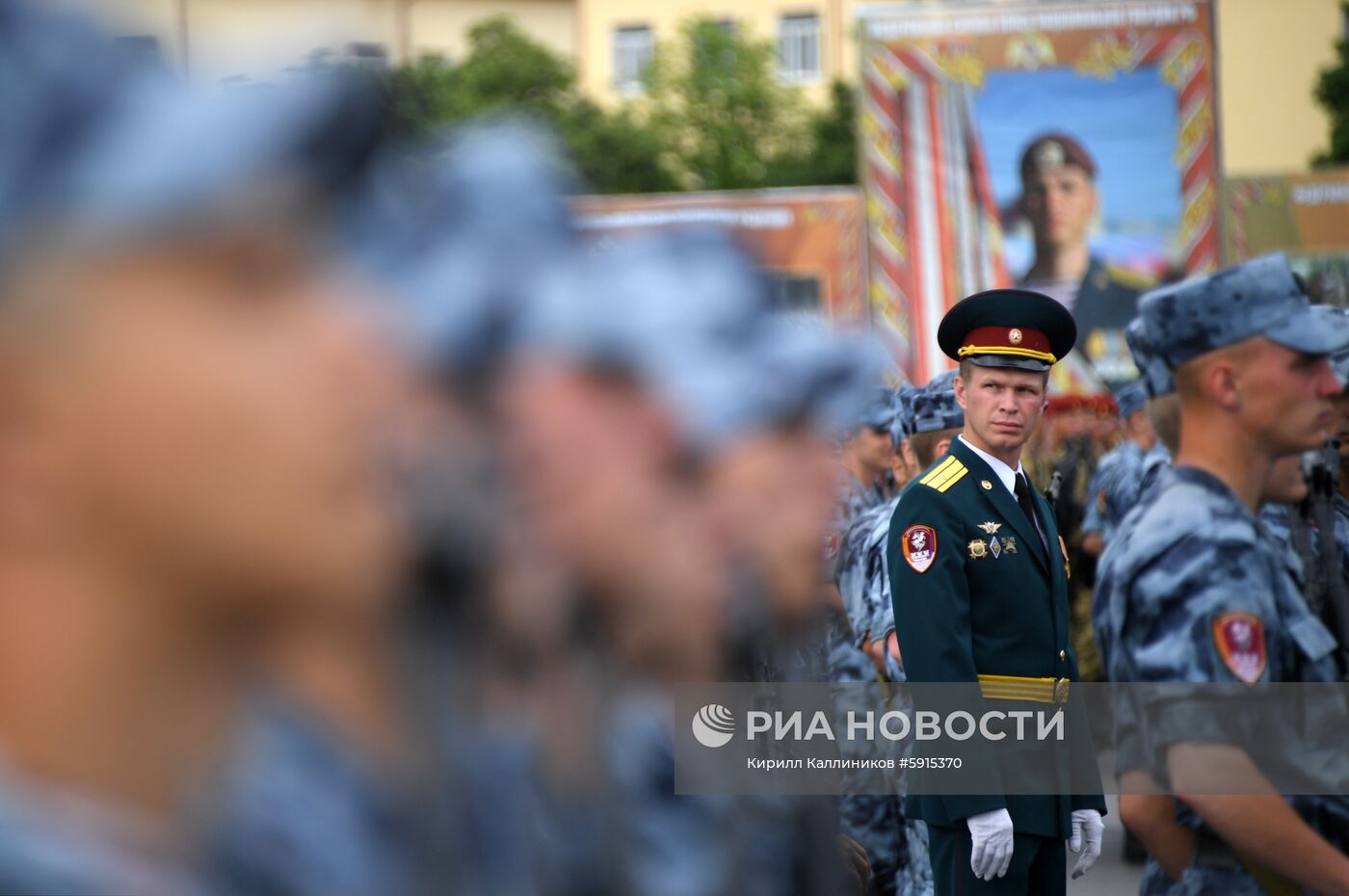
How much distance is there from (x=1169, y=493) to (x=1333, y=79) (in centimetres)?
2814

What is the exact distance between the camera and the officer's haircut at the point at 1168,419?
2650 mm

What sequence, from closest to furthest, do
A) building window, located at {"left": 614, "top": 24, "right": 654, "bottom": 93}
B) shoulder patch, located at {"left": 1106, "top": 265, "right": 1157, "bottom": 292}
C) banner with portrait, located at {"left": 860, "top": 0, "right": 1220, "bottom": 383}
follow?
shoulder patch, located at {"left": 1106, "top": 265, "right": 1157, "bottom": 292}
banner with portrait, located at {"left": 860, "top": 0, "right": 1220, "bottom": 383}
building window, located at {"left": 614, "top": 24, "right": 654, "bottom": 93}

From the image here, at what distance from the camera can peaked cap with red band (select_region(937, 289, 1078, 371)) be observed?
360cm

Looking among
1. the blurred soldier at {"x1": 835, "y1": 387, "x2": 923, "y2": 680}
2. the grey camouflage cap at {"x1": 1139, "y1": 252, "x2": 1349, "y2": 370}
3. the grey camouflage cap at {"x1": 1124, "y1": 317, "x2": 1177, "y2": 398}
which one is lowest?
the blurred soldier at {"x1": 835, "y1": 387, "x2": 923, "y2": 680}

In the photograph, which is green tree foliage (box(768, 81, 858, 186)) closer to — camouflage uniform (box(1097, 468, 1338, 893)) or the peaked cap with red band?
the peaked cap with red band

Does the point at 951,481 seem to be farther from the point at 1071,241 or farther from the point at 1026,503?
the point at 1071,241

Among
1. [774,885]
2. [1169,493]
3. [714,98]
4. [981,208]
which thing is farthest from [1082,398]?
[714,98]

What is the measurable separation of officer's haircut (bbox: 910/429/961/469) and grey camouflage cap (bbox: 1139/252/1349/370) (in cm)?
182

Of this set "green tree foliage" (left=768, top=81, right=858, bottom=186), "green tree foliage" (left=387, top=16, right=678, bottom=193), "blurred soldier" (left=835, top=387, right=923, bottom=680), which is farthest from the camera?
"green tree foliage" (left=387, top=16, right=678, bottom=193)

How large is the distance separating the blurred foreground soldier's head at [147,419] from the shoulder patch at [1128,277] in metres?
10.6

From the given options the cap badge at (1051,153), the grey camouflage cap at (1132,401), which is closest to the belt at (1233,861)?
the grey camouflage cap at (1132,401)

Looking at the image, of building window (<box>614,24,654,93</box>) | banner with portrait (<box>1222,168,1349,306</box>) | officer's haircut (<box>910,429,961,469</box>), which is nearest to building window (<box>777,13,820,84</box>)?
building window (<box>614,24,654,93</box>)

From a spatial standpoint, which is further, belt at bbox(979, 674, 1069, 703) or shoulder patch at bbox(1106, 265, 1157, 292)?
shoulder patch at bbox(1106, 265, 1157, 292)

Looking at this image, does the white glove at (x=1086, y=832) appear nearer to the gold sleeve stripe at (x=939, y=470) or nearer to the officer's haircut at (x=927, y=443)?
the gold sleeve stripe at (x=939, y=470)
